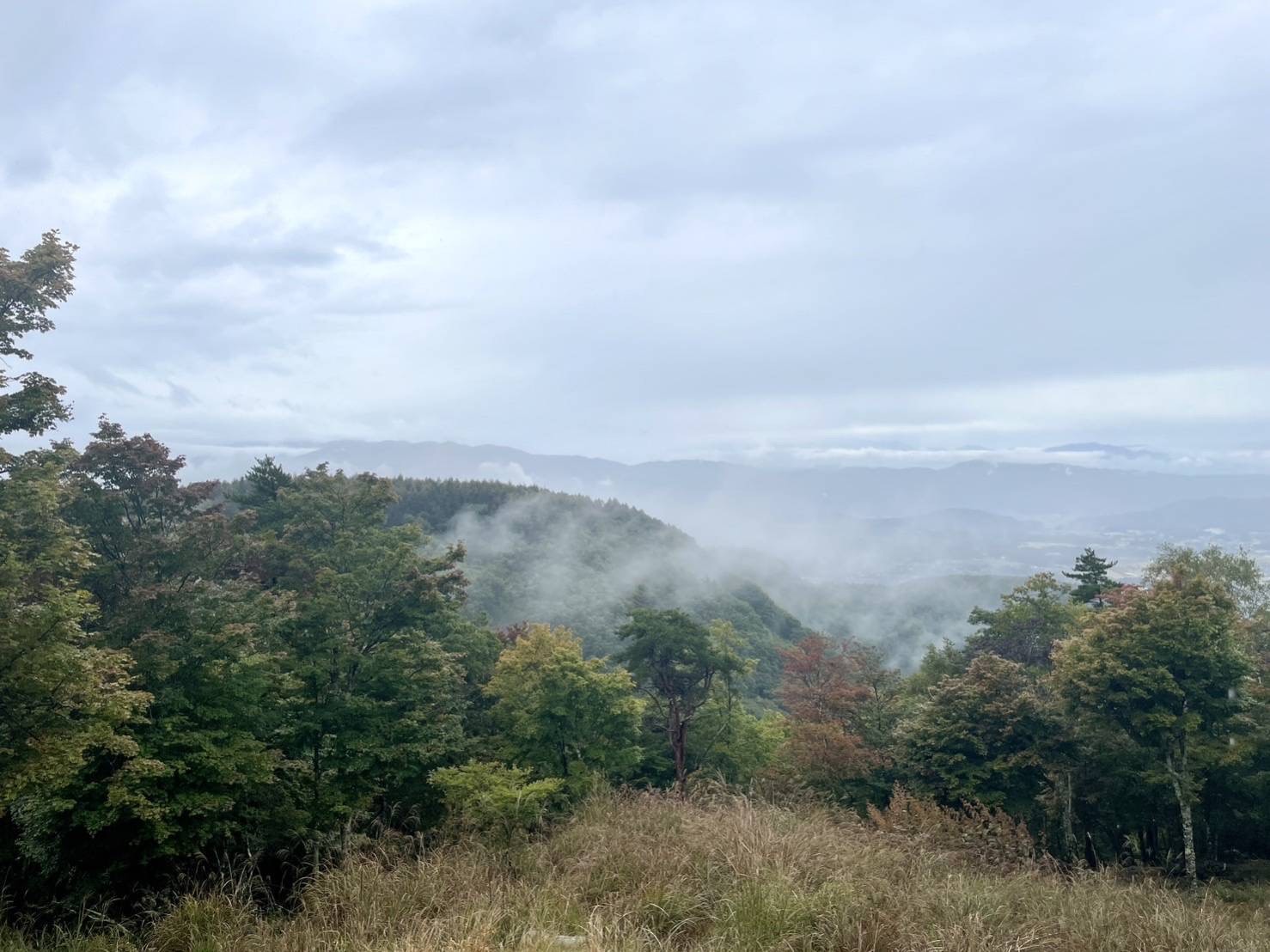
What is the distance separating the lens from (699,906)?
5180 mm

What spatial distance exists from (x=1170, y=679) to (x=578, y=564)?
322ft

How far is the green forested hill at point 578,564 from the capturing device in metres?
86.4

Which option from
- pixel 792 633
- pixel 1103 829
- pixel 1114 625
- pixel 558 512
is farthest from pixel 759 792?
pixel 558 512

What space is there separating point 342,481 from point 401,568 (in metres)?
5.86

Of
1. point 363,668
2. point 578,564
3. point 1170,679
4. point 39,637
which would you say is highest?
point 39,637

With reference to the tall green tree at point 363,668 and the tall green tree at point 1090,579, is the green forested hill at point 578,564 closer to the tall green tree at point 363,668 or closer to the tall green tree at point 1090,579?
the tall green tree at point 1090,579

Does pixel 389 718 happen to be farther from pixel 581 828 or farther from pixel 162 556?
pixel 581 828

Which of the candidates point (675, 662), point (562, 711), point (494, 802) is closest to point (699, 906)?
point (494, 802)

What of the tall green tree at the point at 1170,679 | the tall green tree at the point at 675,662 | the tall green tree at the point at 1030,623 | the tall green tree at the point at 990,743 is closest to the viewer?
the tall green tree at the point at 1170,679

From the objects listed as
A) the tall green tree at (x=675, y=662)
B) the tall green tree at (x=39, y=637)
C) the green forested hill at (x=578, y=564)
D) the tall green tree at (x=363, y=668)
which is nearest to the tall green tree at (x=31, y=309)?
the tall green tree at (x=39, y=637)

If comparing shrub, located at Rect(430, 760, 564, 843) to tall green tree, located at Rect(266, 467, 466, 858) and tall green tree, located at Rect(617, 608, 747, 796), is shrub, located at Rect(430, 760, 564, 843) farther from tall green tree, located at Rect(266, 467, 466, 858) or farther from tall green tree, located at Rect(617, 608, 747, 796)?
tall green tree, located at Rect(617, 608, 747, 796)

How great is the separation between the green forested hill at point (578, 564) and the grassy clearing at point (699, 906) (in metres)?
63.6

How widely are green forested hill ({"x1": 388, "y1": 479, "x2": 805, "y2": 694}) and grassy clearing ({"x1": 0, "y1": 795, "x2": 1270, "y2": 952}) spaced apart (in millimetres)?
63643

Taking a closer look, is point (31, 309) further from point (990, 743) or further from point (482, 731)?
point (990, 743)
